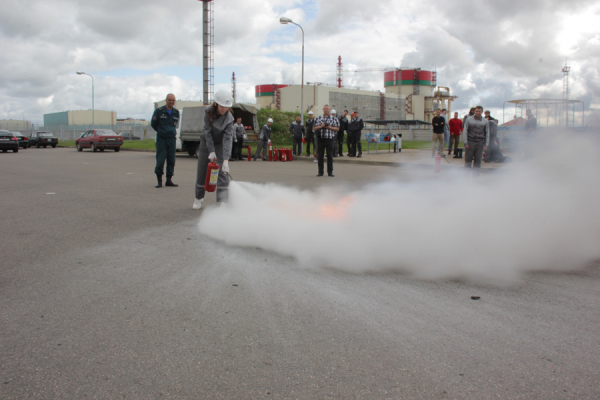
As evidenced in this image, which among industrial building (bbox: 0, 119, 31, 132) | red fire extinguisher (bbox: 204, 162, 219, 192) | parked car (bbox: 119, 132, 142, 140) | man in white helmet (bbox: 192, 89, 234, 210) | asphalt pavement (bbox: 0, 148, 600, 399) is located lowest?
asphalt pavement (bbox: 0, 148, 600, 399)

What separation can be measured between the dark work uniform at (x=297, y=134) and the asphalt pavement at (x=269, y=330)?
1620 centimetres

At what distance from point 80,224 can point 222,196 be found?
6.35ft

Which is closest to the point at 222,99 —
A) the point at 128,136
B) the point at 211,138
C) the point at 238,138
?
the point at 211,138

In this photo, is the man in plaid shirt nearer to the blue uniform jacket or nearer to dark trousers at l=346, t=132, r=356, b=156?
the blue uniform jacket

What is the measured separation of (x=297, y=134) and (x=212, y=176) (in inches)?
575

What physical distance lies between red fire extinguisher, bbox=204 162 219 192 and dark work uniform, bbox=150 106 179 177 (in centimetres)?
311

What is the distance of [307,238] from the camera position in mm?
4461

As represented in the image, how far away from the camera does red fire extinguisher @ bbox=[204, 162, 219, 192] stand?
637 centimetres

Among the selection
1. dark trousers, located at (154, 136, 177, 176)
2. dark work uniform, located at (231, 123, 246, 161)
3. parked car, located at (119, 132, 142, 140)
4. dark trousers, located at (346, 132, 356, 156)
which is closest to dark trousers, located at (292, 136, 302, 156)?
dark trousers, located at (346, 132, 356, 156)

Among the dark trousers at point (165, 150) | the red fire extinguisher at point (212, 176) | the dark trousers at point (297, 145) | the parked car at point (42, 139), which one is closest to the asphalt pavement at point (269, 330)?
the red fire extinguisher at point (212, 176)

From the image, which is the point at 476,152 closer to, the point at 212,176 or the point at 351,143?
the point at 212,176

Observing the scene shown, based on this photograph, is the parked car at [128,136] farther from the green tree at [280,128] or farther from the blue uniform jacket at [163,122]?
the blue uniform jacket at [163,122]

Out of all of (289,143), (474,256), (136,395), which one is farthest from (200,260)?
(289,143)

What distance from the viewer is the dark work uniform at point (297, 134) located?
20500 mm
